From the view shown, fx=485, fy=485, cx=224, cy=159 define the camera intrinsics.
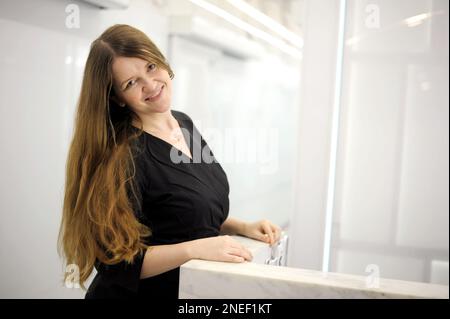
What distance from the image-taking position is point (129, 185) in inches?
44.8

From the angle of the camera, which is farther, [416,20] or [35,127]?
[35,127]

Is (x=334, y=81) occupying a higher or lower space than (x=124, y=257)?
higher

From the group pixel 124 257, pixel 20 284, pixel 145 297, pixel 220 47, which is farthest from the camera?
pixel 220 47

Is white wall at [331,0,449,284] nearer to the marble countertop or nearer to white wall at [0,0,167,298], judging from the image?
the marble countertop

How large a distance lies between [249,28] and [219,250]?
236 centimetres

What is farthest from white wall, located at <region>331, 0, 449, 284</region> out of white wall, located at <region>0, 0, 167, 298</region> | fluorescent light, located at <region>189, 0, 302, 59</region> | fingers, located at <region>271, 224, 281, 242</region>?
fluorescent light, located at <region>189, 0, 302, 59</region>

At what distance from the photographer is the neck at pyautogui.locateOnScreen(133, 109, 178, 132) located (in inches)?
50.8

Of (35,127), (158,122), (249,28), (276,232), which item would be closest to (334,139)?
(276,232)

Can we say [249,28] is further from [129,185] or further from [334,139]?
[129,185]

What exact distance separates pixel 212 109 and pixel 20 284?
163cm
